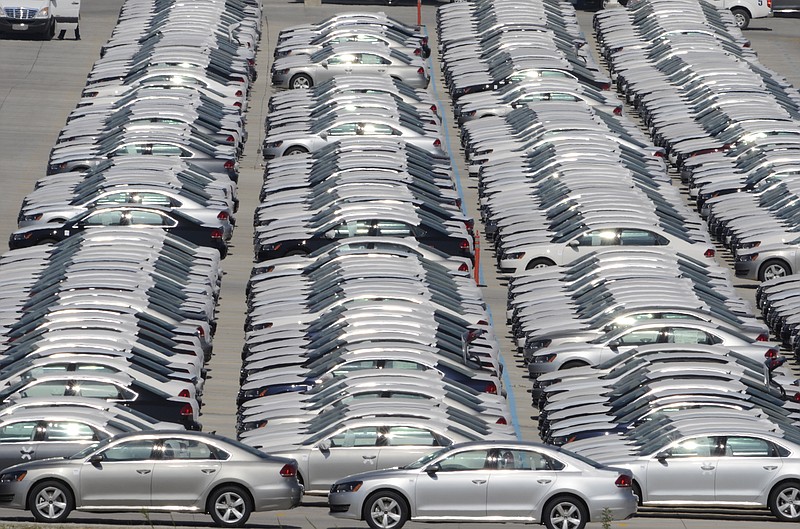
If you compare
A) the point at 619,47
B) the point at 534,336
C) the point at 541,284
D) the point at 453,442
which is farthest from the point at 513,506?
the point at 619,47

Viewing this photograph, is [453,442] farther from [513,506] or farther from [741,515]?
[741,515]

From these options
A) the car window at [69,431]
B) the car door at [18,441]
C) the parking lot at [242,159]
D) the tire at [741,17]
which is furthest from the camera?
the tire at [741,17]

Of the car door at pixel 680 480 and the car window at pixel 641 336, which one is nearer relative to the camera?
the car door at pixel 680 480

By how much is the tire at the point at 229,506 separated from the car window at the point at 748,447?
603cm

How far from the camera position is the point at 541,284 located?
3475 cm

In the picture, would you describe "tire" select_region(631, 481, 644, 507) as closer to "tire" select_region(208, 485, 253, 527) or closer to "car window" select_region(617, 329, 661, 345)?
"tire" select_region(208, 485, 253, 527)

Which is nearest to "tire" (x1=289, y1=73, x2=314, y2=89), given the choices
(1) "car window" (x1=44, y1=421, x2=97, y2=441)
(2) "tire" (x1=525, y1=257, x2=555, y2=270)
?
(2) "tire" (x1=525, y1=257, x2=555, y2=270)

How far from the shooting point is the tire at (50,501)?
25188 mm

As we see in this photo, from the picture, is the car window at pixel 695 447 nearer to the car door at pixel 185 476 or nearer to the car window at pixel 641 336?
the car window at pixel 641 336

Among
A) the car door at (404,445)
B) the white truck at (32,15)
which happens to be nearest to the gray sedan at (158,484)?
the car door at (404,445)

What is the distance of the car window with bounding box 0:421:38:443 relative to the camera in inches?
1056

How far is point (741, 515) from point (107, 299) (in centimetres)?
1029

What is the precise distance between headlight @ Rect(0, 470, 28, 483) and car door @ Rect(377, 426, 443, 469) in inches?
172

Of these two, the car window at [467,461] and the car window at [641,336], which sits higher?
the car window at [641,336]
